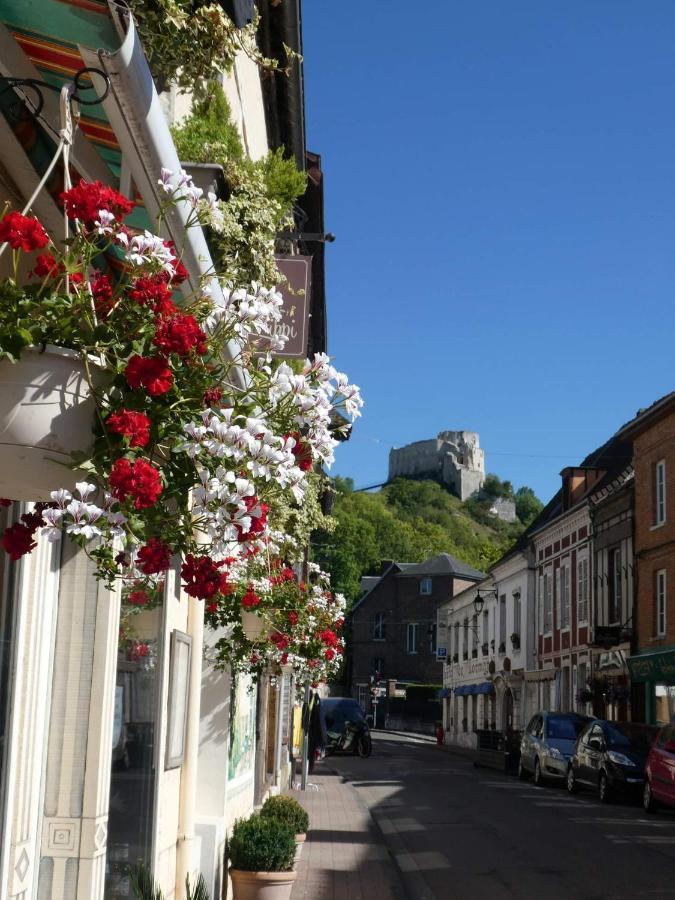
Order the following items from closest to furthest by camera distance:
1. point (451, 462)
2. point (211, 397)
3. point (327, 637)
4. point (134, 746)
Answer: point (211, 397), point (134, 746), point (327, 637), point (451, 462)

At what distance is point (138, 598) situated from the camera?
6.38 metres

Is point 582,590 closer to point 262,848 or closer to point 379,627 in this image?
point 262,848

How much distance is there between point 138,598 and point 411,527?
126m

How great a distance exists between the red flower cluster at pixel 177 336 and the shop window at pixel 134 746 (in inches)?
118

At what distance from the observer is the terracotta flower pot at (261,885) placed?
10.0 metres

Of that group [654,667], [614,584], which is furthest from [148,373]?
[614,584]

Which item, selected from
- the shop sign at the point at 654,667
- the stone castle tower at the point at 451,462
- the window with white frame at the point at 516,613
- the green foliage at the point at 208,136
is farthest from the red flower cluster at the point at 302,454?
the stone castle tower at the point at 451,462

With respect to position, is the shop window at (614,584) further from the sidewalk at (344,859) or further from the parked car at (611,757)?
the sidewalk at (344,859)

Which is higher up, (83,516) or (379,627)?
(379,627)

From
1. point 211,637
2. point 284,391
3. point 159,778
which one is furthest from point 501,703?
point 284,391

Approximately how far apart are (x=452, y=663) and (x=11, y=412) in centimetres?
6222

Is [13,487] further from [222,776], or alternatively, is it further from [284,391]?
[222,776]

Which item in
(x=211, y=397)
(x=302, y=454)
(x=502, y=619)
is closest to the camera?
(x=211, y=397)

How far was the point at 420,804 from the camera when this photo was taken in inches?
877
